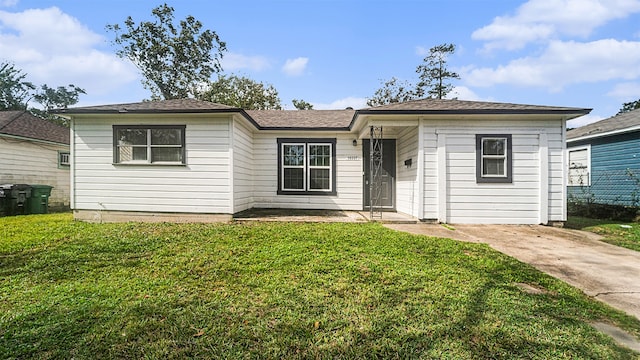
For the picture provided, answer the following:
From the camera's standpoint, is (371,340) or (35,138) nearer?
(371,340)

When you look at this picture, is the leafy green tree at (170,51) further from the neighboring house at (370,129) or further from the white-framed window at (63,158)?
the neighboring house at (370,129)

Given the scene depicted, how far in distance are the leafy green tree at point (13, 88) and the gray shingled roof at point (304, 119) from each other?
28418mm

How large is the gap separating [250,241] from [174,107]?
4508 millimetres

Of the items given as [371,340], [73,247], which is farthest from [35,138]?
[371,340]

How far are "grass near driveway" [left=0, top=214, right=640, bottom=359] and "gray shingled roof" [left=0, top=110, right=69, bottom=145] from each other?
8.22 m

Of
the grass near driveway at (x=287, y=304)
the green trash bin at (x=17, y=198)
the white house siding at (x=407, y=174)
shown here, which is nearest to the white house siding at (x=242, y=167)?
the grass near driveway at (x=287, y=304)

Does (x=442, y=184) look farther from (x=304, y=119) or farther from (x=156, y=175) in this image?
(x=156, y=175)

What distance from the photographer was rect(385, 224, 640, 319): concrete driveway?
9.94 ft

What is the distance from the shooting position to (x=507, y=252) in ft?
14.6

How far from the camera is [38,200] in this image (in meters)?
9.13

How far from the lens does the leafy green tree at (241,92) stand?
2236cm

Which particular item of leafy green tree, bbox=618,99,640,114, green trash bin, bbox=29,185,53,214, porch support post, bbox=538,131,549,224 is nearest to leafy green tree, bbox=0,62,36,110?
green trash bin, bbox=29,185,53,214

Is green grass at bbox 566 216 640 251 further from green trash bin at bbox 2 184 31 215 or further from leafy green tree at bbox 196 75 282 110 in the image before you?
leafy green tree at bbox 196 75 282 110

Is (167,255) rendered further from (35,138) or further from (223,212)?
(35,138)
